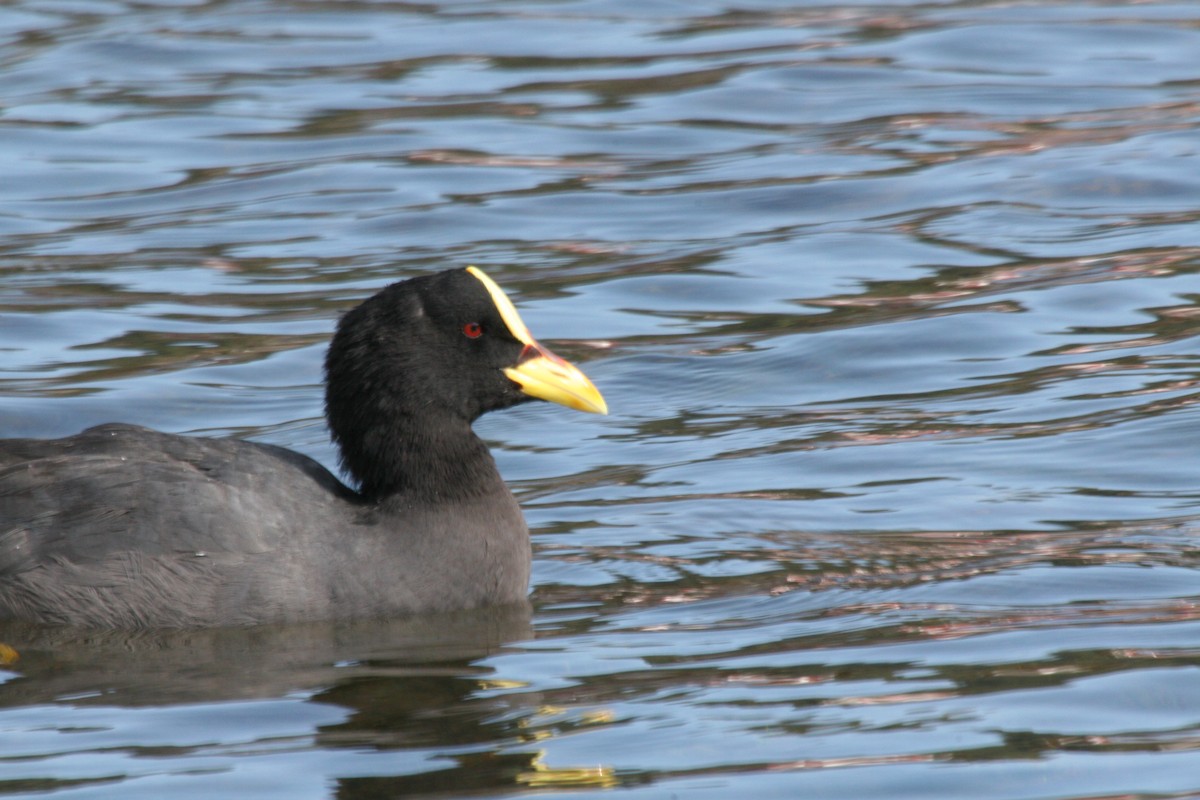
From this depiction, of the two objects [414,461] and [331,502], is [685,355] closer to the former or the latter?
[414,461]

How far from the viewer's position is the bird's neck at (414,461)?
7.55 metres

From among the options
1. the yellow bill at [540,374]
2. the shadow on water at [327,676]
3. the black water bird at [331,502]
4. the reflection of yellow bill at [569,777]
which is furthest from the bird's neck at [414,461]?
the reflection of yellow bill at [569,777]

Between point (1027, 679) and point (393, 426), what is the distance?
2469 millimetres

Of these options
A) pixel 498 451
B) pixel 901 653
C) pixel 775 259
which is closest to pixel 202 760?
pixel 901 653

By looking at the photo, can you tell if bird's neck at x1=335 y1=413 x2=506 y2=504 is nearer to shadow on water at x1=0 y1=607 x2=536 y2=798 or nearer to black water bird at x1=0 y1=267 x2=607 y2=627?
black water bird at x1=0 y1=267 x2=607 y2=627

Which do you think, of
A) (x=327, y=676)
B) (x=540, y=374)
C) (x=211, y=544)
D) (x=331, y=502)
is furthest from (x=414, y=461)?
(x=327, y=676)

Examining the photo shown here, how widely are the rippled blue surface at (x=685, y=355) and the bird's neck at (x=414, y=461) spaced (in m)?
0.50

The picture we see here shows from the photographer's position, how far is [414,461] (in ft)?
24.8

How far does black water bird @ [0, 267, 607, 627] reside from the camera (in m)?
7.21

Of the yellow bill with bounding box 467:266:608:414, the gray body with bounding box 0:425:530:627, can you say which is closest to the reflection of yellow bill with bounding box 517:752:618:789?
the gray body with bounding box 0:425:530:627

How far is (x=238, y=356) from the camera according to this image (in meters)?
10.9

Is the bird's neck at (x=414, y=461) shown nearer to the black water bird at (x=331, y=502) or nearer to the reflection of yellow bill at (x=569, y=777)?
the black water bird at (x=331, y=502)

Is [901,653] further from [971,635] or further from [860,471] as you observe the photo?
[860,471]

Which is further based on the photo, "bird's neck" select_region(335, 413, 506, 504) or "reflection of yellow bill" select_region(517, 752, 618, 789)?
"bird's neck" select_region(335, 413, 506, 504)
